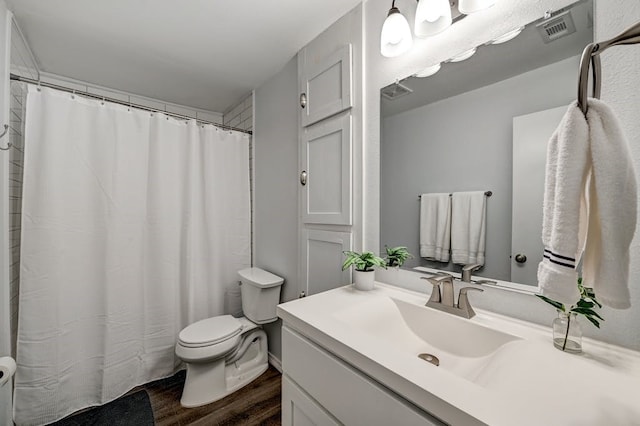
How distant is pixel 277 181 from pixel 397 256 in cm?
116

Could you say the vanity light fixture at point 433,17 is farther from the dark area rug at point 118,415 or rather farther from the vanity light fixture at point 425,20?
the dark area rug at point 118,415

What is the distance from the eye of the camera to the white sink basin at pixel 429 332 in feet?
2.46

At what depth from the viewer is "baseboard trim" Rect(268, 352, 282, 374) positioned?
187cm

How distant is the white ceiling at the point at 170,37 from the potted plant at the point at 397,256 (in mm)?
1271

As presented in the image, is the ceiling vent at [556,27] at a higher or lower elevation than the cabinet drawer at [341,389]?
higher

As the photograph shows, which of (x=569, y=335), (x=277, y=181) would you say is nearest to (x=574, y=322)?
(x=569, y=335)

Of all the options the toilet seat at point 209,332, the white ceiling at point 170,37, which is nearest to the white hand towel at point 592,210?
the white ceiling at point 170,37

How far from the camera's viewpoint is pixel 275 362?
1.90m

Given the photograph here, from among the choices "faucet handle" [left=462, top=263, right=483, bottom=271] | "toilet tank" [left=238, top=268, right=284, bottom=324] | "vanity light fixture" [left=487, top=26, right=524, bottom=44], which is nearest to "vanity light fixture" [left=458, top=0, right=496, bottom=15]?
"vanity light fixture" [left=487, top=26, right=524, bottom=44]

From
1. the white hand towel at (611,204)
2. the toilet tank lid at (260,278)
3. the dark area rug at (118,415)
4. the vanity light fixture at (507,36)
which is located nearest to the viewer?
the white hand towel at (611,204)

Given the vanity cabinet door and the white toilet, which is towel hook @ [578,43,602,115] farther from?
the white toilet

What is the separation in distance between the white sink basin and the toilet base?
124 centimetres

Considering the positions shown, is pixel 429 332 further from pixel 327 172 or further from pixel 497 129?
pixel 327 172

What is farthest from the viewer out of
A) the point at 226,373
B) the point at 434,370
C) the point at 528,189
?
the point at 226,373
